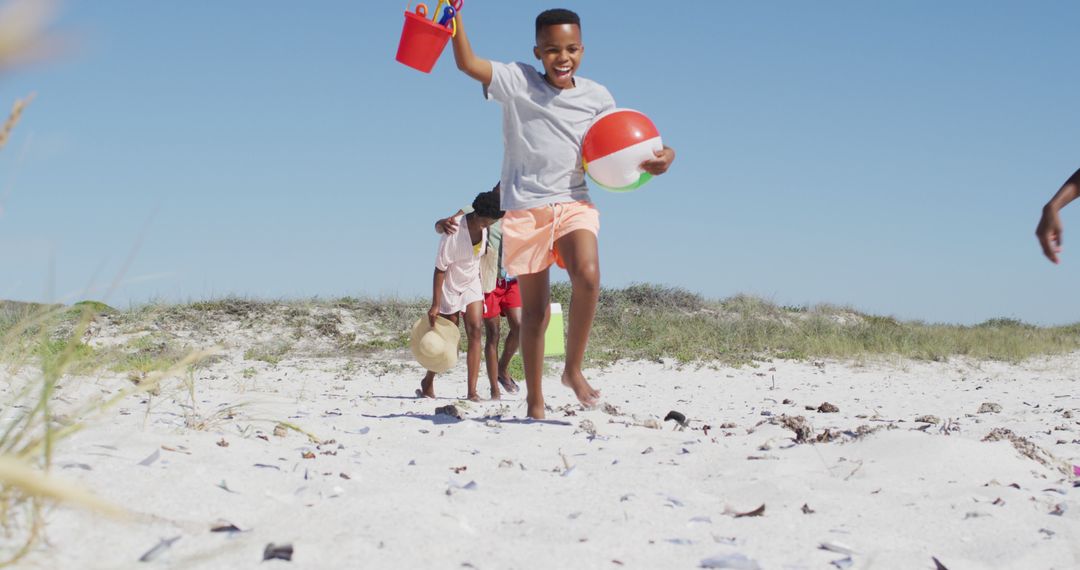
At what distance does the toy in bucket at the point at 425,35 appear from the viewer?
452 cm

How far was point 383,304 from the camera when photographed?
1256 cm

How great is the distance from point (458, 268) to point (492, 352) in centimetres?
82

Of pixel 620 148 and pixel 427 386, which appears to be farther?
pixel 427 386

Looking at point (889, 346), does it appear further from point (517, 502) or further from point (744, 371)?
point (517, 502)

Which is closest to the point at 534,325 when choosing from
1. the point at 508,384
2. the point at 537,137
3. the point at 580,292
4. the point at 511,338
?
the point at 580,292

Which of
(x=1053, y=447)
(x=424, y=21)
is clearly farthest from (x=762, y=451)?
(x=424, y=21)

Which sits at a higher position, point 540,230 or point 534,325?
point 540,230

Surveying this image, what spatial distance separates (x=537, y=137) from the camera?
4812 millimetres

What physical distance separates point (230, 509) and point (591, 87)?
324 centimetres

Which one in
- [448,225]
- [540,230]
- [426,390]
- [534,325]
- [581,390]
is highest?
[448,225]

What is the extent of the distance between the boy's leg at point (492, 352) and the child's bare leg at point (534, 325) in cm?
207

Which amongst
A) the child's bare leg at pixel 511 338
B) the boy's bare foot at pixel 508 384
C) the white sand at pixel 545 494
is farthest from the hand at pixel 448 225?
the white sand at pixel 545 494

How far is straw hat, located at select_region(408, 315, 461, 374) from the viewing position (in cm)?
669

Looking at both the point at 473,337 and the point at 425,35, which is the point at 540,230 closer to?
the point at 425,35
